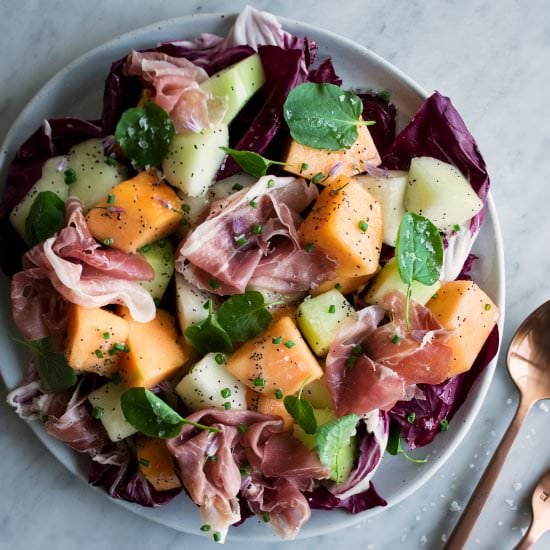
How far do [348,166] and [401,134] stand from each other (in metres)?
0.23

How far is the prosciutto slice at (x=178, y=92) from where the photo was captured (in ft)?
6.79

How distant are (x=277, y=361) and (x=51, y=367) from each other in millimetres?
660

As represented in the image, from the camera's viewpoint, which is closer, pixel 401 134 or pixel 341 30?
pixel 401 134

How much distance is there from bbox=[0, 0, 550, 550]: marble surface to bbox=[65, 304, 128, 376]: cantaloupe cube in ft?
1.79

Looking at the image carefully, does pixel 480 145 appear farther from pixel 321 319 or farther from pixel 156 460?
pixel 156 460

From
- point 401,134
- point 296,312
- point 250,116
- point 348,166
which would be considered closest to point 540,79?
point 401,134

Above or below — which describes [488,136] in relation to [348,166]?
above

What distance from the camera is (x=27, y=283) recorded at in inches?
84.1

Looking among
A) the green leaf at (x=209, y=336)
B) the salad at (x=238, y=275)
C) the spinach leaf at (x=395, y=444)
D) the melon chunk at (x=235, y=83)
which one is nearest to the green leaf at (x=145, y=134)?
the salad at (x=238, y=275)

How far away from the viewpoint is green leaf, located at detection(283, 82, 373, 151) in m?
2.12

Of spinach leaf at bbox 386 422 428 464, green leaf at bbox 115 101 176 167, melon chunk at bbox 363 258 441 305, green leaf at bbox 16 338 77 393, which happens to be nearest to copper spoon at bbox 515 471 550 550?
spinach leaf at bbox 386 422 428 464

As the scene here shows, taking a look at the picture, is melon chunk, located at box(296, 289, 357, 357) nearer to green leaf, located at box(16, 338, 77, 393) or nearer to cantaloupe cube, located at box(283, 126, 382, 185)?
cantaloupe cube, located at box(283, 126, 382, 185)

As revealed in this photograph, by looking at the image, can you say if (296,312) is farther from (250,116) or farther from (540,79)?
(540,79)

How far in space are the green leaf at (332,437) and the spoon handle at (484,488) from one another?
707 mm
